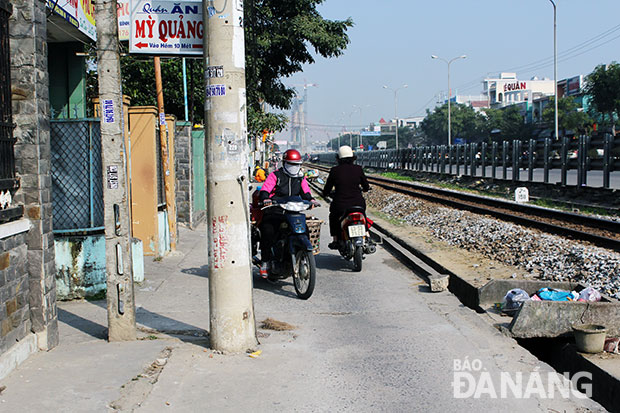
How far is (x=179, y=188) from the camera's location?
48.0 feet

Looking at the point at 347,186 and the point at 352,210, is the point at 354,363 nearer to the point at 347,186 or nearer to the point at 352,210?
the point at 352,210

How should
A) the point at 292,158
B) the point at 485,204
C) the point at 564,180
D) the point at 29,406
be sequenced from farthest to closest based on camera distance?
the point at 564,180 → the point at 485,204 → the point at 292,158 → the point at 29,406

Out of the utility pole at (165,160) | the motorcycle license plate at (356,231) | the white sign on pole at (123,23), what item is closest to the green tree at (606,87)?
the utility pole at (165,160)

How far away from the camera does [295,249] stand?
827 cm

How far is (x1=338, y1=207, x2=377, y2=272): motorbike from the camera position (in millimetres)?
9695

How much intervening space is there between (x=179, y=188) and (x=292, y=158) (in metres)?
6.53

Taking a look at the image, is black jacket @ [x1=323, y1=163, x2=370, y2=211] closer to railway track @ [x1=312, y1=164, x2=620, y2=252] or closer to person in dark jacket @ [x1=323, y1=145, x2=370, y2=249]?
person in dark jacket @ [x1=323, y1=145, x2=370, y2=249]

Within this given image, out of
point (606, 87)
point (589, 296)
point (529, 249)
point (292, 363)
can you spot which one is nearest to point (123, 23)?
point (292, 363)

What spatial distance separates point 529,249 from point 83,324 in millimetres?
7403

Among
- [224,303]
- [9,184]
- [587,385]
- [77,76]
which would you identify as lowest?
[587,385]

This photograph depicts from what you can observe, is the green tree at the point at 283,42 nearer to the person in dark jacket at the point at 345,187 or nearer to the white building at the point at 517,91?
the person in dark jacket at the point at 345,187

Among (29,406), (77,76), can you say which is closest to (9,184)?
(29,406)

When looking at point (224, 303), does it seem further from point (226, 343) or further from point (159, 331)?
point (159, 331)

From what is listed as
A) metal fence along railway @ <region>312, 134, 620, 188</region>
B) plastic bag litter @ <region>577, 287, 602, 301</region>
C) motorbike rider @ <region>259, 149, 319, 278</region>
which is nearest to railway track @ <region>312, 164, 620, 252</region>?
metal fence along railway @ <region>312, 134, 620, 188</region>
